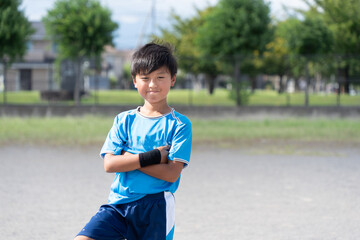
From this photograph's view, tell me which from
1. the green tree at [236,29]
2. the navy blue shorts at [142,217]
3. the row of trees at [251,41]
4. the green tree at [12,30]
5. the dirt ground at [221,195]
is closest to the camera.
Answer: the navy blue shorts at [142,217]

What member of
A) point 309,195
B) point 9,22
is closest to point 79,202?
point 309,195

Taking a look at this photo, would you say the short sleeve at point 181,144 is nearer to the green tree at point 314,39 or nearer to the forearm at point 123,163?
the forearm at point 123,163

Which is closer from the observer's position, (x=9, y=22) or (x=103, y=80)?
(x=9, y=22)

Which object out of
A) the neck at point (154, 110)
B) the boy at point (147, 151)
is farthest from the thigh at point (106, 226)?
the neck at point (154, 110)

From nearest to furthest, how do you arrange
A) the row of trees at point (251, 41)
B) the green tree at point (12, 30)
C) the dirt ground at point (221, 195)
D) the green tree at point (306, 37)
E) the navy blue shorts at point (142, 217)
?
the navy blue shorts at point (142, 217), the dirt ground at point (221, 195), the row of trees at point (251, 41), the green tree at point (12, 30), the green tree at point (306, 37)

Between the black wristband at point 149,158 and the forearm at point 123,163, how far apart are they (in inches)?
0.8

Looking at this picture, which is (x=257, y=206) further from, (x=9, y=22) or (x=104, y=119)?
(x=9, y=22)

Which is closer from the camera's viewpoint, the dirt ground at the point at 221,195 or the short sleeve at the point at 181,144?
the short sleeve at the point at 181,144

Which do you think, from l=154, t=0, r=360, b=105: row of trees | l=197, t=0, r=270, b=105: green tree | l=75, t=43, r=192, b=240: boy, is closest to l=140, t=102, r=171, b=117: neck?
l=75, t=43, r=192, b=240: boy

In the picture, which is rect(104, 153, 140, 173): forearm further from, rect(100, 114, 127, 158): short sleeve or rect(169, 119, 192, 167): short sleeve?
rect(169, 119, 192, 167): short sleeve

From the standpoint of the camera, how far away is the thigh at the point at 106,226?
2.35 m

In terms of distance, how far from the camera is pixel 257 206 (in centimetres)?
543

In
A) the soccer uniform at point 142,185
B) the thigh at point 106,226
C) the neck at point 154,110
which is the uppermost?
the neck at point 154,110

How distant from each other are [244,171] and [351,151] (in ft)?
11.0
